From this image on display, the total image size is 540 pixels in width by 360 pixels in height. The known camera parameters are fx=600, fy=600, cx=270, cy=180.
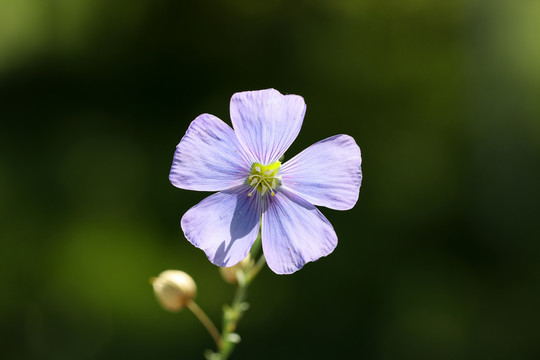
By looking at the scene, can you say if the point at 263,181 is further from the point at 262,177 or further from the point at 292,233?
the point at 292,233

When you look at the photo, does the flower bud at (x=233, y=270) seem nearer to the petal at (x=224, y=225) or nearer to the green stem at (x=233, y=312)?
the green stem at (x=233, y=312)

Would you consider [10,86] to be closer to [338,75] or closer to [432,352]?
[338,75]

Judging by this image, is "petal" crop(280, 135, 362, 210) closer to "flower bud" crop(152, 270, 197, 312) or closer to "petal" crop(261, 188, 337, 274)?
"petal" crop(261, 188, 337, 274)

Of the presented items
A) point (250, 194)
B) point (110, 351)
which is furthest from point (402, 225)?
point (250, 194)

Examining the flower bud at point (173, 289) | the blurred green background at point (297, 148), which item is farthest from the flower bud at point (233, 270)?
the blurred green background at point (297, 148)

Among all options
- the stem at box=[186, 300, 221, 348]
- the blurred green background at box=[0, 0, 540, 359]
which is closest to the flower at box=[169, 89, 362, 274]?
the stem at box=[186, 300, 221, 348]
